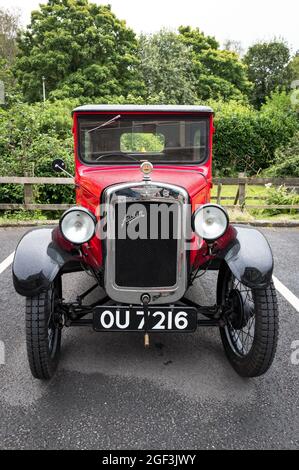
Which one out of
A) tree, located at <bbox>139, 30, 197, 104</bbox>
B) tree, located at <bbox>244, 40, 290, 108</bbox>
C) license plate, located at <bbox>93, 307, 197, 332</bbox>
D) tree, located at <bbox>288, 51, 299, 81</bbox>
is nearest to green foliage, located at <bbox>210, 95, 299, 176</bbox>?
tree, located at <bbox>139, 30, 197, 104</bbox>

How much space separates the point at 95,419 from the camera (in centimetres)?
224

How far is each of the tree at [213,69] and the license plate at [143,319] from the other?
2207 centimetres

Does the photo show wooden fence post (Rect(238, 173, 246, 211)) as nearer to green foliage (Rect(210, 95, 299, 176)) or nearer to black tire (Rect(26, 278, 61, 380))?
black tire (Rect(26, 278, 61, 380))

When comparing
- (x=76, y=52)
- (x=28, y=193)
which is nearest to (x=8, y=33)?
(x=76, y=52)

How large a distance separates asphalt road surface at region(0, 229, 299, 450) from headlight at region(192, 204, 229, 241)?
0.99 metres

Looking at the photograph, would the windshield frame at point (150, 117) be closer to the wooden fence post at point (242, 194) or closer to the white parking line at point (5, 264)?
the white parking line at point (5, 264)

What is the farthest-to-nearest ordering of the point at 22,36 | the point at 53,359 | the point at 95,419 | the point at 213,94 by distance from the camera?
the point at 213,94, the point at 22,36, the point at 53,359, the point at 95,419

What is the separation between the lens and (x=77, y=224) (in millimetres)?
2508

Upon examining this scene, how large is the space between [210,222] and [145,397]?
46.3 inches

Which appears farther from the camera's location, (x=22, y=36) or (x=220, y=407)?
(x=22, y=36)
